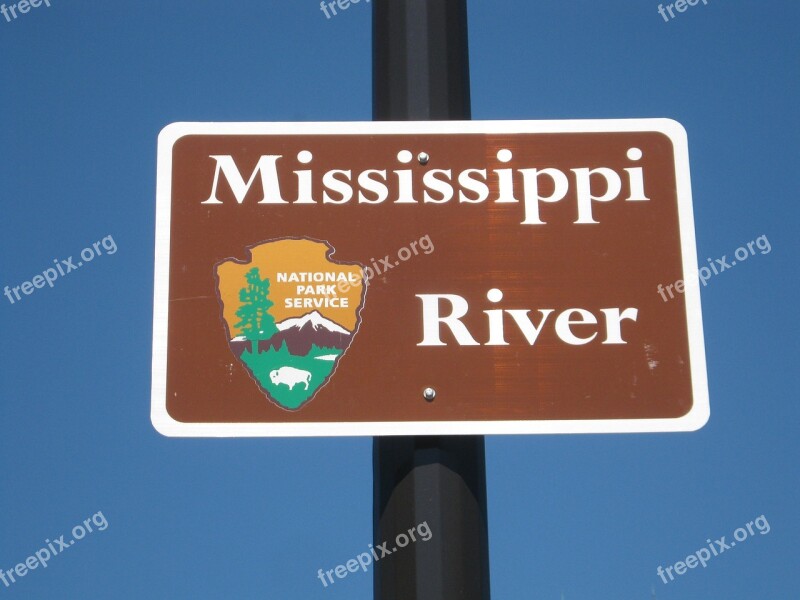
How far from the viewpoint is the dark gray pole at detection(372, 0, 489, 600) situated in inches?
71.5

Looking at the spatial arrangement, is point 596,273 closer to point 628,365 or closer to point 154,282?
point 628,365

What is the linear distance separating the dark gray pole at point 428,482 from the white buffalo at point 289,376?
186 millimetres

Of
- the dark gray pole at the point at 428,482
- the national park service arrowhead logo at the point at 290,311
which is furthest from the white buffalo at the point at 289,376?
the dark gray pole at the point at 428,482

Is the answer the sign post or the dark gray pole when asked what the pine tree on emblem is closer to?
the sign post

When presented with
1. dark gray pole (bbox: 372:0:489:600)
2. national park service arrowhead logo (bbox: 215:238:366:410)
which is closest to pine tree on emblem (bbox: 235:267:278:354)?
national park service arrowhead logo (bbox: 215:238:366:410)

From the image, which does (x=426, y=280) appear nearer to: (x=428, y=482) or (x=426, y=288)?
(x=426, y=288)

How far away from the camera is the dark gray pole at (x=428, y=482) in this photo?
5.96 ft

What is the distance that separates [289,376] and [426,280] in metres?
0.31

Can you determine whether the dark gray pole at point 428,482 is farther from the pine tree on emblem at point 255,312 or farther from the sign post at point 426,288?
the pine tree on emblem at point 255,312

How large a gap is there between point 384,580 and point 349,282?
0.55 metres

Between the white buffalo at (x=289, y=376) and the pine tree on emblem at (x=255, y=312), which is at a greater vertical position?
the pine tree on emblem at (x=255, y=312)

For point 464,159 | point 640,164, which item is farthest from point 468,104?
point 640,164

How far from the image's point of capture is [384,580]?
1848 millimetres

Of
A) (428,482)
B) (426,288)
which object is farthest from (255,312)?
(428,482)
